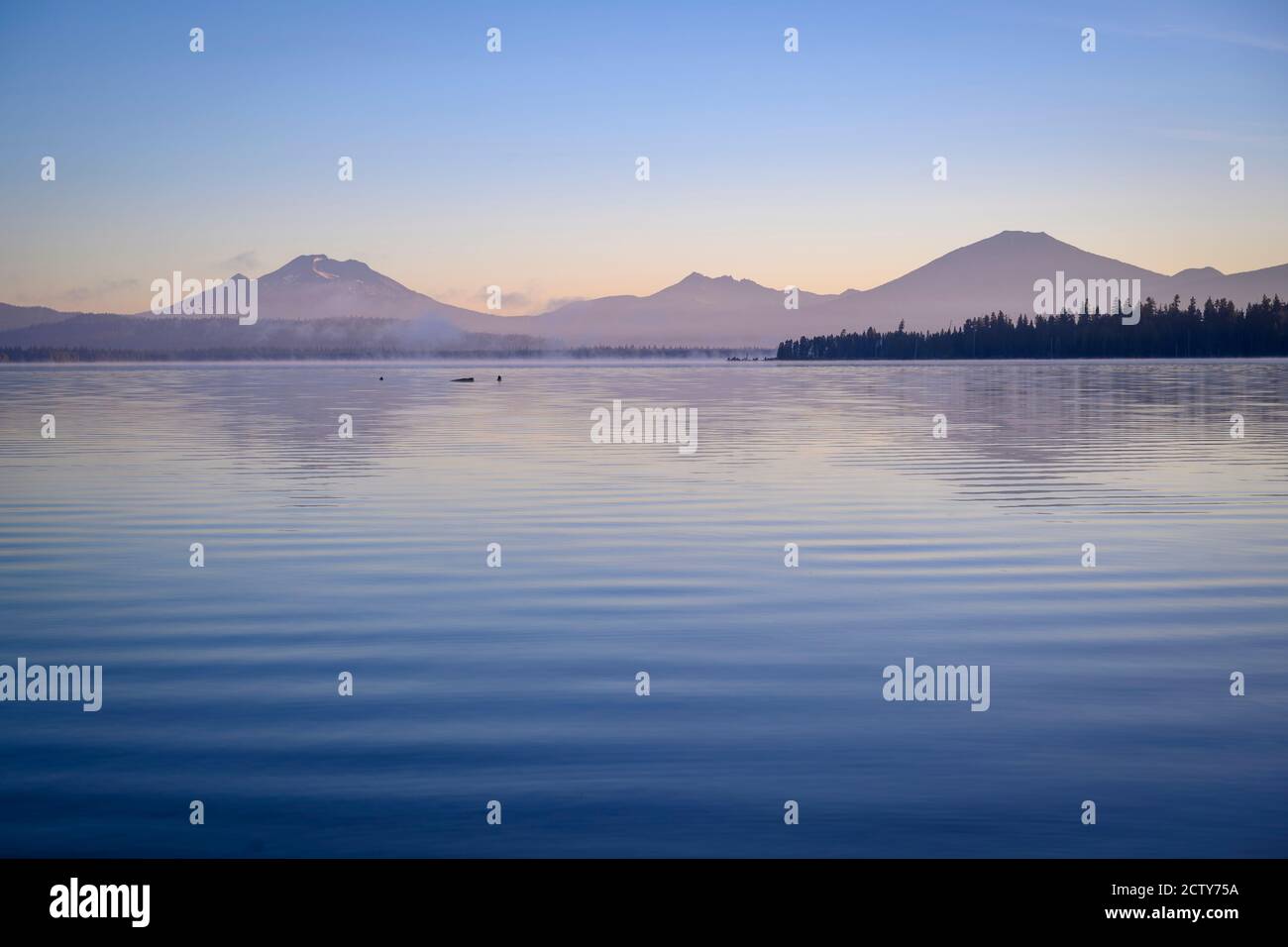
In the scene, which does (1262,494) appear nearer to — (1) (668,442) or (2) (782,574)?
(2) (782,574)

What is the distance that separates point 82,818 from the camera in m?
9.48

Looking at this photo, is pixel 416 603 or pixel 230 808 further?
pixel 416 603

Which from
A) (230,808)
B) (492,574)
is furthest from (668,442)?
(230,808)

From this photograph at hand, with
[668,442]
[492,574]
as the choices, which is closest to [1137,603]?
[492,574]

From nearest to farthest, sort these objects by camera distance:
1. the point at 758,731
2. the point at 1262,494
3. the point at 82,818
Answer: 1. the point at 82,818
2. the point at 758,731
3. the point at 1262,494

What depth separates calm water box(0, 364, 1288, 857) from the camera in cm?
941

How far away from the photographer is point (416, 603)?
17.1 m

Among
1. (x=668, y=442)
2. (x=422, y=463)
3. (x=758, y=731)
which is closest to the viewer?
(x=758, y=731)

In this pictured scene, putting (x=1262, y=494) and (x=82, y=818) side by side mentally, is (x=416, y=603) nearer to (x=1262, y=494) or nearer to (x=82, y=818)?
(x=82, y=818)

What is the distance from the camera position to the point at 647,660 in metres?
13.9

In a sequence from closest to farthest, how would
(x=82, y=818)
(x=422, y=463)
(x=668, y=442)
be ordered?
(x=82, y=818) < (x=422, y=463) < (x=668, y=442)

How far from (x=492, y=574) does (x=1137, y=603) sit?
931 cm

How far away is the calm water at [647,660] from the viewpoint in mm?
9406

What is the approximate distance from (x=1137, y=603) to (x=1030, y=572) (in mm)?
2304
